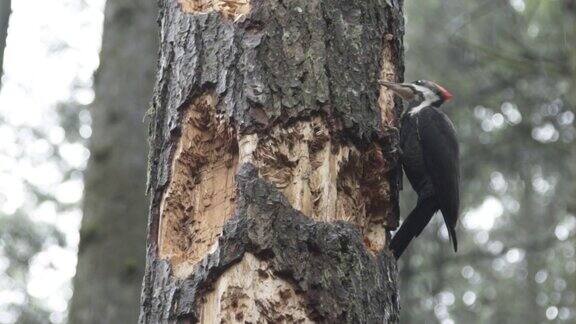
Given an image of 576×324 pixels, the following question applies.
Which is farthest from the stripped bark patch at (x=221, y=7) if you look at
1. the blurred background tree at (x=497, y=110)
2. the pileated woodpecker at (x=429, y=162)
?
the blurred background tree at (x=497, y=110)

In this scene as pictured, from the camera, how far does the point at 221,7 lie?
267 centimetres

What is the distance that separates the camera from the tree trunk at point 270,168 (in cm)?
226

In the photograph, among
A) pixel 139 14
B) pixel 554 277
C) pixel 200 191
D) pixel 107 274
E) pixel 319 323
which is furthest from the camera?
pixel 554 277

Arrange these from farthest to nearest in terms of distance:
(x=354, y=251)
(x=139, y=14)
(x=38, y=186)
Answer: (x=38, y=186), (x=139, y=14), (x=354, y=251)

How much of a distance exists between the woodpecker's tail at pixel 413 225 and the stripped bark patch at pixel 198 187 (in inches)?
36.3

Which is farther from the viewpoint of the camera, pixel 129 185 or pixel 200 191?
pixel 129 185

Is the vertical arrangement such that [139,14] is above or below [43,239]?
above

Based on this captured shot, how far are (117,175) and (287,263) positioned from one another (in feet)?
6.87

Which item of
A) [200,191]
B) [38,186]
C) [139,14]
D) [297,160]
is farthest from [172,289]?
[38,186]

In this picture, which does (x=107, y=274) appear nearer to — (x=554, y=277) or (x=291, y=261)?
(x=291, y=261)

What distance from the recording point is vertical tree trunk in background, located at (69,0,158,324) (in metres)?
3.88

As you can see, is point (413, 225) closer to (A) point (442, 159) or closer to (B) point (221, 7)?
(A) point (442, 159)

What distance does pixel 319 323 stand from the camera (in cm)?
222

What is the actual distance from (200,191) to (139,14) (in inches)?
92.4
